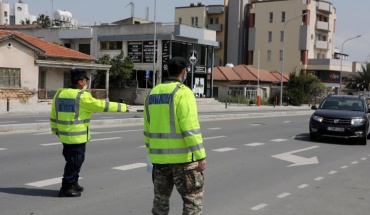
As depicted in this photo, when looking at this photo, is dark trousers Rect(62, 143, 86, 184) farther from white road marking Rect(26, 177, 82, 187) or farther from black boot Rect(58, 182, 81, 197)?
white road marking Rect(26, 177, 82, 187)

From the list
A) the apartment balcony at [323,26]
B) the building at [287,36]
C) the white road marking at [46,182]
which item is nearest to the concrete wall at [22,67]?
the white road marking at [46,182]

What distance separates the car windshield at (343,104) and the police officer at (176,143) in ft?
44.5

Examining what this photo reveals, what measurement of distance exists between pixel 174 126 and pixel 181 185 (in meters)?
0.55

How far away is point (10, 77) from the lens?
33.1m

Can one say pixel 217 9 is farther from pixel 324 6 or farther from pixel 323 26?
pixel 323 26

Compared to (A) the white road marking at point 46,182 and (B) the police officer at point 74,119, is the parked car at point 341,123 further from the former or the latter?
(B) the police officer at point 74,119

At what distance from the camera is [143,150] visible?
12516 mm

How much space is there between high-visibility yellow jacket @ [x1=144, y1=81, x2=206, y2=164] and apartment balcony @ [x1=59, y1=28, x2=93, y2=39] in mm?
46455

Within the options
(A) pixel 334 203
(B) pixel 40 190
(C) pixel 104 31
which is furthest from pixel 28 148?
(C) pixel 104 31

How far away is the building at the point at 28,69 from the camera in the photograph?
3269cm

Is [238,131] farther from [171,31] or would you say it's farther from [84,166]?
[171,31]

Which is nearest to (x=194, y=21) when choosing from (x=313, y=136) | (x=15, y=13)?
(x=15, y=13)

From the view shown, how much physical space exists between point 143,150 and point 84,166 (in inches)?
119

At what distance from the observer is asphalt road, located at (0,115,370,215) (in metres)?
6.74
